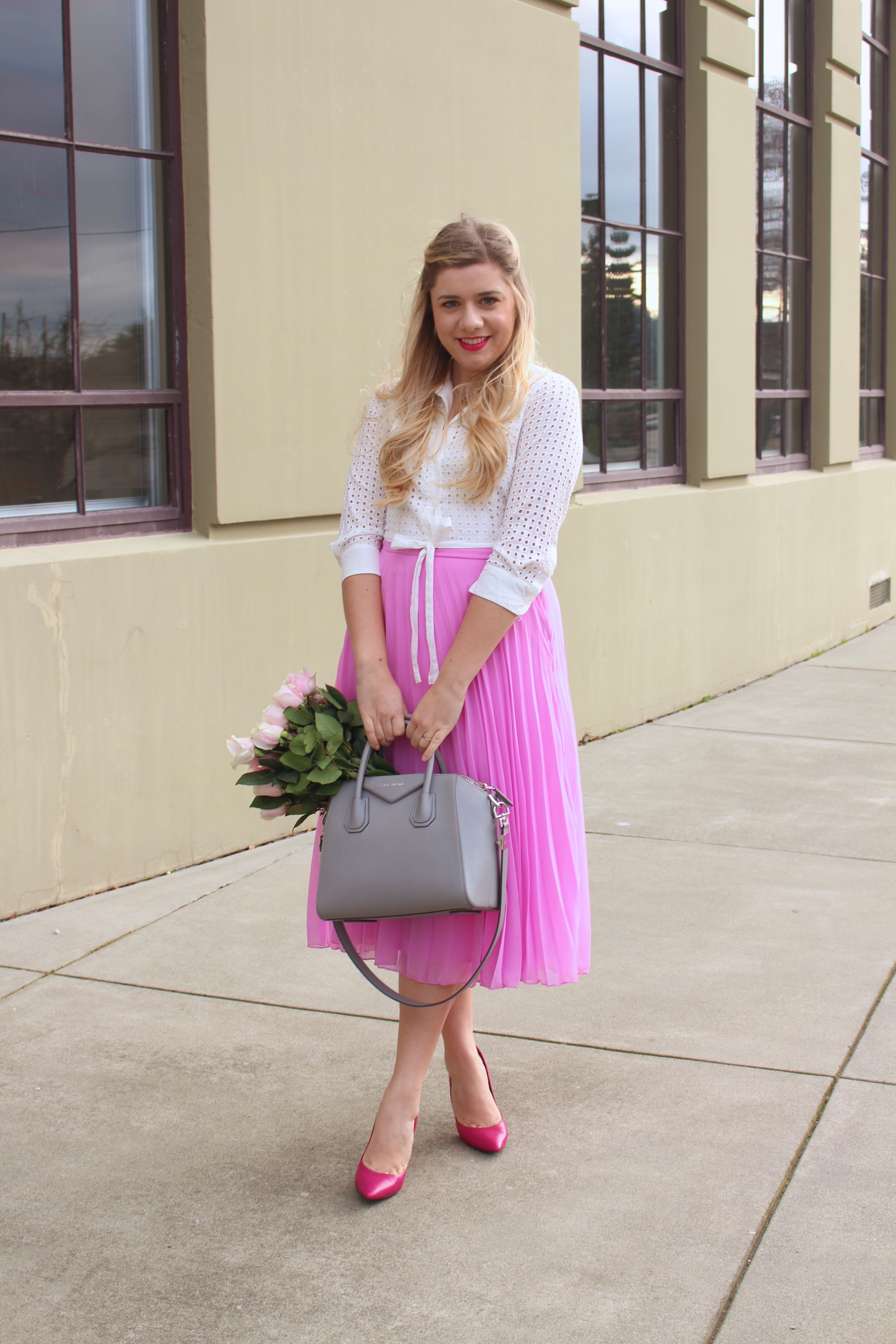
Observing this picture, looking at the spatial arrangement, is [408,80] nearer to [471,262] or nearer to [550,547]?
[471,262]

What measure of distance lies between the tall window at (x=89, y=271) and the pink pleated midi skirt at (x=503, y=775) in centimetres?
212

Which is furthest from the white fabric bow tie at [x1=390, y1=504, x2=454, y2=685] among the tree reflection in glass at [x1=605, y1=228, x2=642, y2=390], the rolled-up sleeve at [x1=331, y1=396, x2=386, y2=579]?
the tree reflection in glass at [x1=605, y1=228, x2=642, y2=390]

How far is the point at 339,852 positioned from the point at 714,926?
83.0 inches

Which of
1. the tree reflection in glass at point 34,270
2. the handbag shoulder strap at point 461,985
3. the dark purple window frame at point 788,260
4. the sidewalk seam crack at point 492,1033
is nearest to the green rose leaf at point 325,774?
the handbag shoulder strap at point 461,985

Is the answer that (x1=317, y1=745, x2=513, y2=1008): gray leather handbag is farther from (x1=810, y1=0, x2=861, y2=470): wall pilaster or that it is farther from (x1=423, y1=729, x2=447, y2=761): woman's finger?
(x1=810, y1=0, x2=861, y2=470): wall pilaster

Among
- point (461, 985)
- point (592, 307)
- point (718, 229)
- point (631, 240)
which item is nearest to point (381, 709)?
point (461, 985)

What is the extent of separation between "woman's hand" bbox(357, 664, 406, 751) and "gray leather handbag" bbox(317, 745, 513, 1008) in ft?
Result: 0.44

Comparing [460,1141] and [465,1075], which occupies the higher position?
[465,1075]

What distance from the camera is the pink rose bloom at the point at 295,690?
2.87 meters

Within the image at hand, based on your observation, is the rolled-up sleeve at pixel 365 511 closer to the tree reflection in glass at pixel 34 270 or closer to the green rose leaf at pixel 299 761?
the green rose leaf at pixel 299 761

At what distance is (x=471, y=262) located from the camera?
291cm

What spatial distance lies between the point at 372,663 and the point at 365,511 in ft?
1.14

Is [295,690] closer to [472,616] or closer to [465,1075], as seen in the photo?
[472,616]

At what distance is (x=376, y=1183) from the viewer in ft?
9.45
